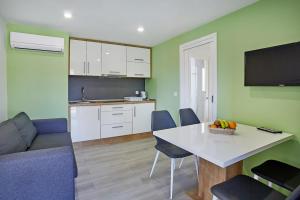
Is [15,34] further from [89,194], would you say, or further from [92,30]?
[89,194]

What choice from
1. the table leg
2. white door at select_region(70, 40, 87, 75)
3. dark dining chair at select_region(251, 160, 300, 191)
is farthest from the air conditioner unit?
dark dining chair at select_region(251, 160, 300, 191)

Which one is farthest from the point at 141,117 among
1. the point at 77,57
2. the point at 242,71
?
the point at 242,71

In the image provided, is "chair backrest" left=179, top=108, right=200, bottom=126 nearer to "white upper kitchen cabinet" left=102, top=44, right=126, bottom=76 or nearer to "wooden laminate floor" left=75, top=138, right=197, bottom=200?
"wooden laminate floor" left=75, top=138, right=197, bottom=200

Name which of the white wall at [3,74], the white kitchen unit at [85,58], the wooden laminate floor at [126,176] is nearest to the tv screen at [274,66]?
the wooden laminate floor at [126,176]

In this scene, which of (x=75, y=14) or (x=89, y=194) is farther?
(x=75, y=14)

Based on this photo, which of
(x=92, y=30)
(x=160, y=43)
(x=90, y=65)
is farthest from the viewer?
(x=160, y=43)

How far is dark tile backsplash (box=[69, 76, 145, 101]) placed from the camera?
3.91m

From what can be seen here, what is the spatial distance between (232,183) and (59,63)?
3309 mm

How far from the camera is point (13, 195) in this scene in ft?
3.85

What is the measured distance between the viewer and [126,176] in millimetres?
2309

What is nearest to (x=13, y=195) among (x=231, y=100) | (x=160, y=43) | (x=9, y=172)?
(x=9, y=172)

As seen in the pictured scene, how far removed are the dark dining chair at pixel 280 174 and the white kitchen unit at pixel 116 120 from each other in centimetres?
279

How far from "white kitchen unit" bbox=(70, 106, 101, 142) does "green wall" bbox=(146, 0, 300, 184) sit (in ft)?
7.91

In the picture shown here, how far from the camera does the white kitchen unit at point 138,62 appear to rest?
4135mm
